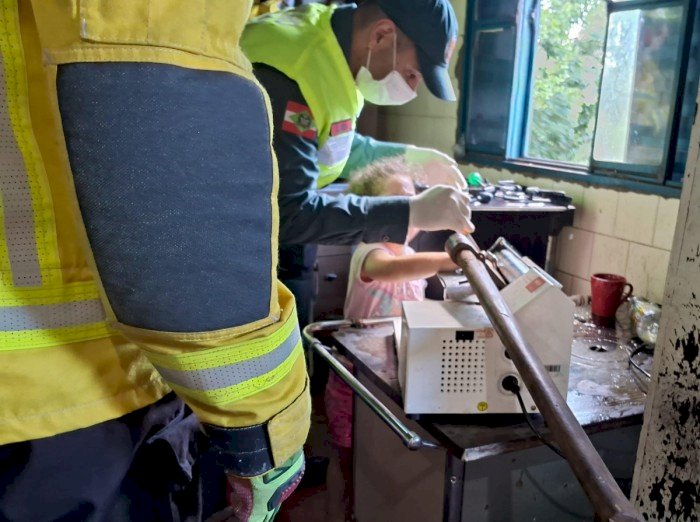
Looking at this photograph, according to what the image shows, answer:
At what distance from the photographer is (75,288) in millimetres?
696

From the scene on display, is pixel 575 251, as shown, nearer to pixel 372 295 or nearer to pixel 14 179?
pixel 372 295

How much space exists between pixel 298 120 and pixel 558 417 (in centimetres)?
113

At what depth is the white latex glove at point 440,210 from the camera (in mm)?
1653

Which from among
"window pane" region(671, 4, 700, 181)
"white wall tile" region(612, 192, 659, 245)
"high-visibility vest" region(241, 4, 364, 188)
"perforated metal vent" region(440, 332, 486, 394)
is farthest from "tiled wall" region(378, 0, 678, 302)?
"perforated metal vent" region(440, 332, 486, 394)

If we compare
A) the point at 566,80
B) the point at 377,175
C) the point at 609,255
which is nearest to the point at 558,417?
the point at 377,175

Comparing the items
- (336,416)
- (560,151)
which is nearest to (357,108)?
(336,416)

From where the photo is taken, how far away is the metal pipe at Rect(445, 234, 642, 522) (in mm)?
626

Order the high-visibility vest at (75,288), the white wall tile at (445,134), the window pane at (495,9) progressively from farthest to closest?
the white wall tile at (445,134) < the window pane at (495,9) < the high-visibility vest at (75,288)

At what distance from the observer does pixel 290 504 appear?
216 centimetres

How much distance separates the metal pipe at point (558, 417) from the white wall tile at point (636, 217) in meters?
1.12

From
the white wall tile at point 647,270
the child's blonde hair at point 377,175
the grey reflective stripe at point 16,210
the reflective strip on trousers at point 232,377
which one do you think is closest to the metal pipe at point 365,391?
the reflective strip on trousers at point 232,377

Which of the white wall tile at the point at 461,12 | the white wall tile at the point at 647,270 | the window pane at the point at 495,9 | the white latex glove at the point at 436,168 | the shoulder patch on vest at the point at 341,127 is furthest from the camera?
the white wall tile at the point at 461,12

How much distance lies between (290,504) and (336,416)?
1.33 ft

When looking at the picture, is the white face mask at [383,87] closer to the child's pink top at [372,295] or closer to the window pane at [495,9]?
the child's pink top at [372,295]
